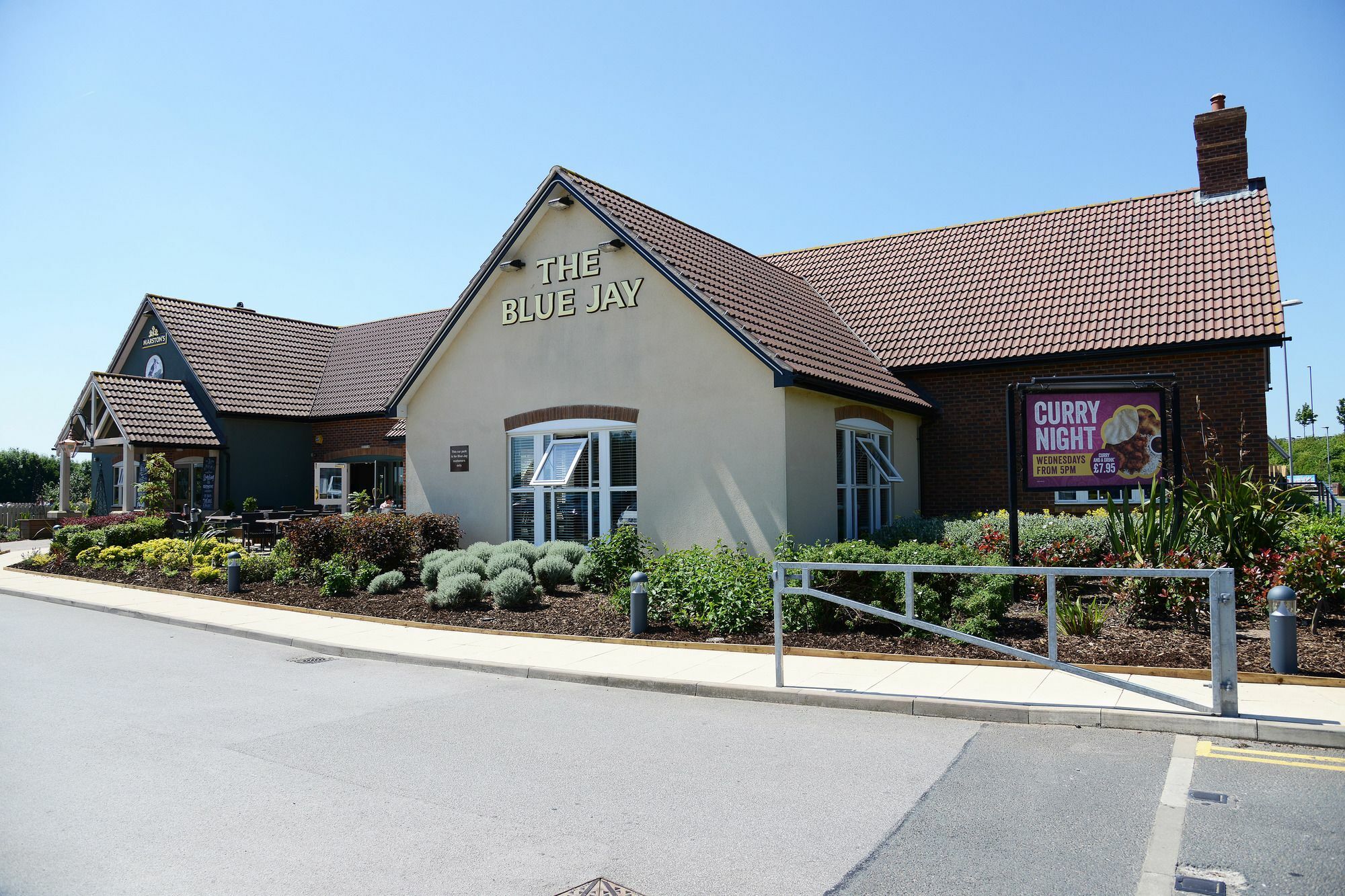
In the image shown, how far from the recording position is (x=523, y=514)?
16734mm

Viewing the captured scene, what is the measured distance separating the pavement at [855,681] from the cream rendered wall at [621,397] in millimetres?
3791

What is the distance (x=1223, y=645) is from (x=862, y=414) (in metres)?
9.02

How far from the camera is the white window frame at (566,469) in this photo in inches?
622

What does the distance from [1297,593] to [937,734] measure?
214 inches

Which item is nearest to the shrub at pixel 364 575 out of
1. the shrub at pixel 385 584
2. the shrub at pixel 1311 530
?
the shrub at pixel 385 584

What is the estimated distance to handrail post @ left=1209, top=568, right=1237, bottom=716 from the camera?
22.7 feet

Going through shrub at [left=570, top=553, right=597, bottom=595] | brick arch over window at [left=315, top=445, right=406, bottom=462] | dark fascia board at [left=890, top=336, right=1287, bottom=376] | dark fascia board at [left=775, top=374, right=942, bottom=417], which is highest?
→ dark fascia board at [left=890, top=336, right=1287, bottom=376]

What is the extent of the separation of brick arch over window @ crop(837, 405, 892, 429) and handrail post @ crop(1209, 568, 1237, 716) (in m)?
8.36

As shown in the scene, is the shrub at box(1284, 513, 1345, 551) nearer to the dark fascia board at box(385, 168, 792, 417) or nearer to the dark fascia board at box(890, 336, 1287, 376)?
the dark fascia board at box(890, 336, 1287, 376)

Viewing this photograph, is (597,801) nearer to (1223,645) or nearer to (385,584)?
(1223,645)

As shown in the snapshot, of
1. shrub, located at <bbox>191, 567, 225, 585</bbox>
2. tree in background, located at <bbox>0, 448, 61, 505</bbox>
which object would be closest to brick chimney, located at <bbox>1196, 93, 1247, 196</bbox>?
shrub, located at <bbox>191, 567, 225, 585</bbox>

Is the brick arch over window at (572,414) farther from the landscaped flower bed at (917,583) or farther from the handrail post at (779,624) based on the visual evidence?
the handrail post at (779,624)

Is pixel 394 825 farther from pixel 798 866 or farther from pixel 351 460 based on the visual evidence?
pixel 351 460

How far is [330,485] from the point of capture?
2920 cm
